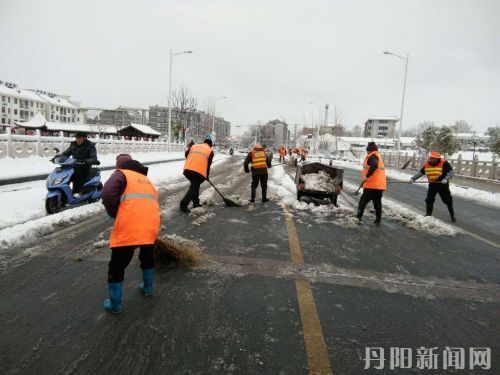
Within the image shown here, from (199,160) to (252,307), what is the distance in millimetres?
5360

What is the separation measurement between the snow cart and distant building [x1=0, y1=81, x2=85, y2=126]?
306ft

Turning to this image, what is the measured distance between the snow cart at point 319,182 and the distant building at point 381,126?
12893 centimetres

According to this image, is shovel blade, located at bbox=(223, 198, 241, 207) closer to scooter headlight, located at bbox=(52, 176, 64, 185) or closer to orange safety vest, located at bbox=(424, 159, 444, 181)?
scooter headlight, located at bbox=(52, 176, 64, 185)

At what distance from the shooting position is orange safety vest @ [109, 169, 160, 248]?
132 inches

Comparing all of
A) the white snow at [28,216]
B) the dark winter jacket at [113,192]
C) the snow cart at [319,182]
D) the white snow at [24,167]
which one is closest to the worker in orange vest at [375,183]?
the snow cart at [319,182]

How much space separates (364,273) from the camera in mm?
4582

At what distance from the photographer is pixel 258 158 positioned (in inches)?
400

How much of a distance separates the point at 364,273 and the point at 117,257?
121 inches

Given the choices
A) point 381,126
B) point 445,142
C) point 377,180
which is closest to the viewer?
point 377,180

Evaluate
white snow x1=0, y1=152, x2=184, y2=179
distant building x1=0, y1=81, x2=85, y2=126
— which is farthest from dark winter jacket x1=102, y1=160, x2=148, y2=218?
distant building x1=0, y1=81, x2=85, y2=126

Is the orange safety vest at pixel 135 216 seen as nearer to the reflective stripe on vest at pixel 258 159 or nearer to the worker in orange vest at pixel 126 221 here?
the worker in orange vest at pixel 126 221

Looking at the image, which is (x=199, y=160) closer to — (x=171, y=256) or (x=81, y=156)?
(x=81, y=156)

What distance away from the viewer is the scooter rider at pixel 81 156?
7.88 meters

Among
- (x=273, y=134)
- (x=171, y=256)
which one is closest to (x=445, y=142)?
(x=171, y=256)
